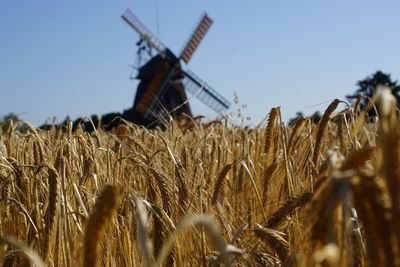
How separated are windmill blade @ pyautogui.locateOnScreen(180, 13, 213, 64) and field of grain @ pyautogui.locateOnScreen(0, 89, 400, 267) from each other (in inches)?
993

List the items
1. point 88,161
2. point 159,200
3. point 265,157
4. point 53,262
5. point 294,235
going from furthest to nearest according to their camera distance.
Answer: point 265,157
point 88,161
point 159,200
point 294,235
point 53,262

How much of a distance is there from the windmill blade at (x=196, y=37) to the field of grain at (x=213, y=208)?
25.2 metres

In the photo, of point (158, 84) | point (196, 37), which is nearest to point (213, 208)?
point (158, 84)

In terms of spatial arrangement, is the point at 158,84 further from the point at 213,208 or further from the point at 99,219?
the point at 99,219

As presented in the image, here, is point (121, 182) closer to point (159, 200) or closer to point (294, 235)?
point (159, 200)

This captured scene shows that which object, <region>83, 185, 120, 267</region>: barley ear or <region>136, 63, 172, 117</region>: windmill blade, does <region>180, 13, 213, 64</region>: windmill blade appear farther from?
<region>83, 185, 120, 267</region>: barley ear

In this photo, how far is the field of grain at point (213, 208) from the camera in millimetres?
691

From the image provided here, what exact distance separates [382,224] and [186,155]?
170 centimetres

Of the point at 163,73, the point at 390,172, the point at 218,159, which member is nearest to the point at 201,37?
the point at 163,73

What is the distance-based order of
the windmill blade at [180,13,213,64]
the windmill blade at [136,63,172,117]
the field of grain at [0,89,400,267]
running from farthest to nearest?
the windmill blade at [180,13,213,64] < the windmill blade at [136,63,172,117] < the field of grain at [0,89,400,267]

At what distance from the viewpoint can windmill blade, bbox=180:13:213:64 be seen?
28.3m

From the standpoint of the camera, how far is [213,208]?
200 cm

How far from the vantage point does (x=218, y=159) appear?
104 inches

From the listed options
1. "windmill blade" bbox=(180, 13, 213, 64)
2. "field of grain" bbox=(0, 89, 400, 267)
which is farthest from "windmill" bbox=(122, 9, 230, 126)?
"field of grain" bbox=(0, 89, 400, 267)
